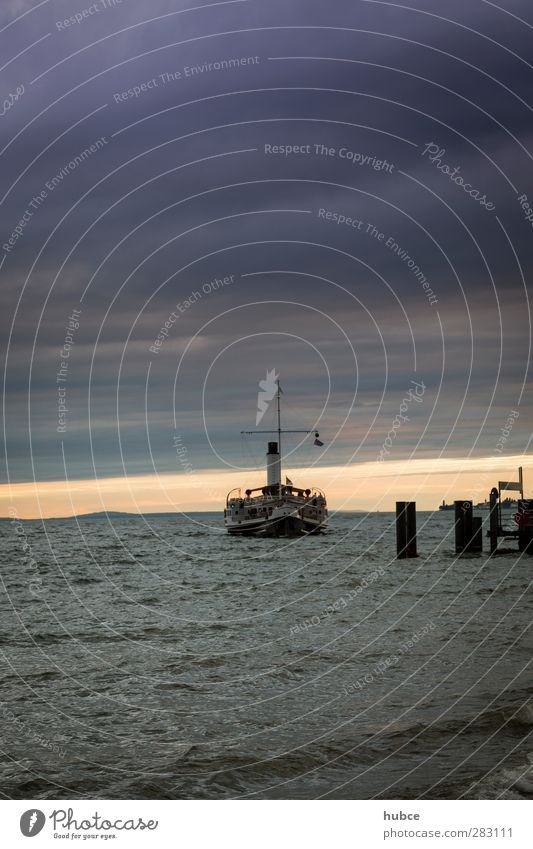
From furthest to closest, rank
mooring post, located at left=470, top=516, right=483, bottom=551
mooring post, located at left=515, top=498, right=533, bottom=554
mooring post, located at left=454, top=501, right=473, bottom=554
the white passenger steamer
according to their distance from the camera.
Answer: the white passenger steamer → mooring post, located at left=470, top=516, right=483, bottom=551 → mooring post, located at left=454, top=501, right=473, bottom=554 → mooring post, located at left=515, top=498, right=533, bottom=554

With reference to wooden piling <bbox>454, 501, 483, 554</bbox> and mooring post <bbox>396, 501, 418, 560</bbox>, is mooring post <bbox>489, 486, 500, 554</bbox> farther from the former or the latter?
mooring post <bbox>396, 501, 418, 560</bbox>

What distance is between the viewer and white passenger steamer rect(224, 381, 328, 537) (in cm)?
9788

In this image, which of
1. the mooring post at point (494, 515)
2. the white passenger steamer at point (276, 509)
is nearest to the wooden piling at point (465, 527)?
the mooring post at point (494, 515)

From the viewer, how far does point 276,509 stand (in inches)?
3846

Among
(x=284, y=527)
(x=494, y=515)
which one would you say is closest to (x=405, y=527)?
(x=494, y=515)

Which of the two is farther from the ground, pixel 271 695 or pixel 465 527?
pixel 465 527

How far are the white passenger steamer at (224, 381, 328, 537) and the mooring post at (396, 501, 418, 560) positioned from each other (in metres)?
37.4

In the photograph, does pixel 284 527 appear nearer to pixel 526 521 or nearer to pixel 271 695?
pixel 526 521

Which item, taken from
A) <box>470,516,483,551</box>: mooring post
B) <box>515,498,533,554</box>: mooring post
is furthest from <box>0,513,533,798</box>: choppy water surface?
<box>470,516,483,551</box>: mooring post

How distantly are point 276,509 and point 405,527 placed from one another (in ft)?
135

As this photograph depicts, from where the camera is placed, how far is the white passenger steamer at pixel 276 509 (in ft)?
321
